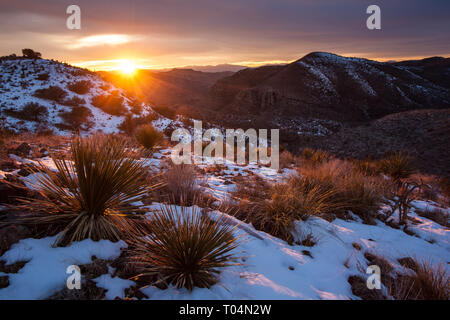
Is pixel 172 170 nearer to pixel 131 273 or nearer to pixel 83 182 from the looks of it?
pixel 83 182

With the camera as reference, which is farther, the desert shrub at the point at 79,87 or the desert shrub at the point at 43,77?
the desert shrub at the point at 79,87

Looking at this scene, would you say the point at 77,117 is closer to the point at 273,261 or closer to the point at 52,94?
the point at 52,94

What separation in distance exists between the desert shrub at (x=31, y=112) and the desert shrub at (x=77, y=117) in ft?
3.34

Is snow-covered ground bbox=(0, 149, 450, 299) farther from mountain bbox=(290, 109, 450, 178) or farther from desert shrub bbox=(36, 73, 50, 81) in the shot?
desert shrub bbox=(36, 73, 50, 81)

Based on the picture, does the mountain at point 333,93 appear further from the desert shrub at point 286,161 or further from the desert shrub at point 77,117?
the desert shrub at point 286,161

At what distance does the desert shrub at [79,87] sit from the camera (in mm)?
19484

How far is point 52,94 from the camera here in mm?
17484

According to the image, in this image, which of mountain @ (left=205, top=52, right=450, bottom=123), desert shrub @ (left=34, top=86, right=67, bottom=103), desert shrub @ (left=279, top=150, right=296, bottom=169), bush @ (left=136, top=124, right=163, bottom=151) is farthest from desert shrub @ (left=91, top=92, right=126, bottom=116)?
mountain @ (left=205, top=52, right=450, bottom=123)

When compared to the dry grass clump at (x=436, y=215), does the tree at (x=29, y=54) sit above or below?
above

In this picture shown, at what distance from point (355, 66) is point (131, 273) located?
291 ft

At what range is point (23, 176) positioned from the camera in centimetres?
325

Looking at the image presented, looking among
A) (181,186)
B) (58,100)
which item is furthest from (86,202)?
(58,100)

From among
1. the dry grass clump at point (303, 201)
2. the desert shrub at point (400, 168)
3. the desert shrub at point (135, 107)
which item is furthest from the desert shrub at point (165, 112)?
the dry grass clump at point (303, 201)
